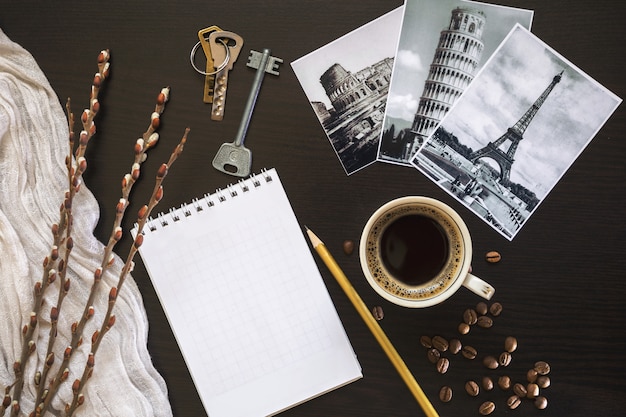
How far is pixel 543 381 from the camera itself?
85 cm

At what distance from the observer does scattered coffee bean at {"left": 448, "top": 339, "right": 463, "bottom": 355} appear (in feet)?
2.78

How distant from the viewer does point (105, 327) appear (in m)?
0.77

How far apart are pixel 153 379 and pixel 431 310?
0.45 meters

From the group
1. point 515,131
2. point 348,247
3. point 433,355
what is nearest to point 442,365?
point 433,355

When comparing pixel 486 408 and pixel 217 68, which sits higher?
pixel 217 68

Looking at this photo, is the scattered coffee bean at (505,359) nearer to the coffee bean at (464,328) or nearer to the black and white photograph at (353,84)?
the coffee bean at (464,328)

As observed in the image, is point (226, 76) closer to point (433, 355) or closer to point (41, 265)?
point (41, 265)

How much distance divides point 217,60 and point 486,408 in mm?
695

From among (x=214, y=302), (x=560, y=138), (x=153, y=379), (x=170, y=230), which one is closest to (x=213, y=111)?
(x=170, y=230)

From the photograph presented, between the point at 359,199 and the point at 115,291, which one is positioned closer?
the point at 115,291

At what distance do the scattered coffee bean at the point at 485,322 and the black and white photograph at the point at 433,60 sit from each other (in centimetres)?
27

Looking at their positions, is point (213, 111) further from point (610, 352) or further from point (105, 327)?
point (610, 352)

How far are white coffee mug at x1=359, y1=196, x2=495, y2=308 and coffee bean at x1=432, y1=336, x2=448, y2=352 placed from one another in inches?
3.8

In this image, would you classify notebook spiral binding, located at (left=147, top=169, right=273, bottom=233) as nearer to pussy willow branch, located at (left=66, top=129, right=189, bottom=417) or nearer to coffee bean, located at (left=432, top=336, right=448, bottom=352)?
pussy willow branch, located at (left=66, top=129, right=189, bottom=417)
